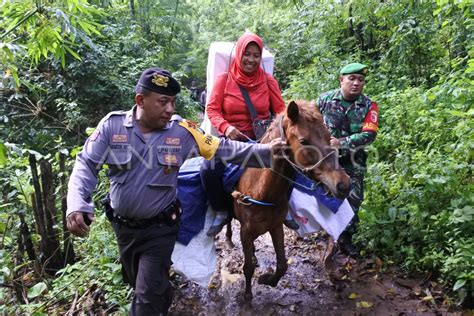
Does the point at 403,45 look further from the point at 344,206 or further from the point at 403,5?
the point at 344,206

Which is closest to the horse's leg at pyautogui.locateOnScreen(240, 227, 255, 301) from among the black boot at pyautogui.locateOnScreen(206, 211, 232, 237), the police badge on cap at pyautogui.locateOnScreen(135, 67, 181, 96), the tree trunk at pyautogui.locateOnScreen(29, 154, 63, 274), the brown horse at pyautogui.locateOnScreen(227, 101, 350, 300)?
the brown horse at pyautogui.locateOnScreen(227, 101, 350, 300)

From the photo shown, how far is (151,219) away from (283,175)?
4.00 feet

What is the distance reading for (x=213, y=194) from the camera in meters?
4.28

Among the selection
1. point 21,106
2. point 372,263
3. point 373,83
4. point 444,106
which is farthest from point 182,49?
point 372,263

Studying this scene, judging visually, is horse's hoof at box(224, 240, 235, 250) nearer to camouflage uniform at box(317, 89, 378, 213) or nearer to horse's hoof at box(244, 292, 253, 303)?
horse's hoof at box(244, 292, 253, 303)

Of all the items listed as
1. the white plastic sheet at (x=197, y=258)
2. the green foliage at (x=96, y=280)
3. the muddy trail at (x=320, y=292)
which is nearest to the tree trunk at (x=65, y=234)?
the green foliage at (x=96, y=280)

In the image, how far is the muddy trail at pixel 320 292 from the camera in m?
4.12

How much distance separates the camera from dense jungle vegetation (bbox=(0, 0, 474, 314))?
4082 mm

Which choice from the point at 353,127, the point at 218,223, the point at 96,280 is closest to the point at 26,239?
the point at 96,280

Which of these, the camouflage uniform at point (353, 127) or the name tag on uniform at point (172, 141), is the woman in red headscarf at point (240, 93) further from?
the name tag on uniform at point (172, 141)

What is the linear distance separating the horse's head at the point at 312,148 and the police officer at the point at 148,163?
0.19 metres

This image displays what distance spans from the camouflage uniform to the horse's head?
52.2 inches

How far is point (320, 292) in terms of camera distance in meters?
4.49

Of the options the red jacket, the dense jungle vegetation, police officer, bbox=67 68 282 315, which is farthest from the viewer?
the red jacket
